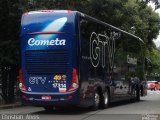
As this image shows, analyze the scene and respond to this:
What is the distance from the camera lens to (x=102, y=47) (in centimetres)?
2083

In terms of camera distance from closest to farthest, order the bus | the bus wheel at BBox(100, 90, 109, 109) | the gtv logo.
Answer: the bus, the gtv logo, the bus wheel at BBox(100, 90, 109, 109)

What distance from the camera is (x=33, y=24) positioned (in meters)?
18.6

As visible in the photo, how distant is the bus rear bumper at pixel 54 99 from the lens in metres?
17.9

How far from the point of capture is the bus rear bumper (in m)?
17.9

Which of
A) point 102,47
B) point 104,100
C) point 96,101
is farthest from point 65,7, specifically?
point 96,101

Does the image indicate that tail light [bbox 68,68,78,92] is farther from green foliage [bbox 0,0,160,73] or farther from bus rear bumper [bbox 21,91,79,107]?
green foliage [bbox 0,0,160,73]

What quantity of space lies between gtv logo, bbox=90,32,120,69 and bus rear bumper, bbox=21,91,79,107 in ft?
7.42

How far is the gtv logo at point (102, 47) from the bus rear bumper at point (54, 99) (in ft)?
7.42

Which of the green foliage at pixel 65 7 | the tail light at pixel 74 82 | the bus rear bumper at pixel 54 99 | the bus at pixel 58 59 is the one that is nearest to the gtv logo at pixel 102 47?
the bus at pixel 58 59

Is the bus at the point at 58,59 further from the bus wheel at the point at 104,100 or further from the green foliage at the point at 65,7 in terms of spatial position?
the green foliage at the point at 65,7

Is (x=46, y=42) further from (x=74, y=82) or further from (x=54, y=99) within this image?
(x=54, y=99)

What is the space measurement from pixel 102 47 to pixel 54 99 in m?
3.96

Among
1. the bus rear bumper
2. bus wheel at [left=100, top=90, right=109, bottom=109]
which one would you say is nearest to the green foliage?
bus wheel at [left=100, top=90, right=109, bottom=109]

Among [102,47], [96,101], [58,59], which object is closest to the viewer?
[58,59]
